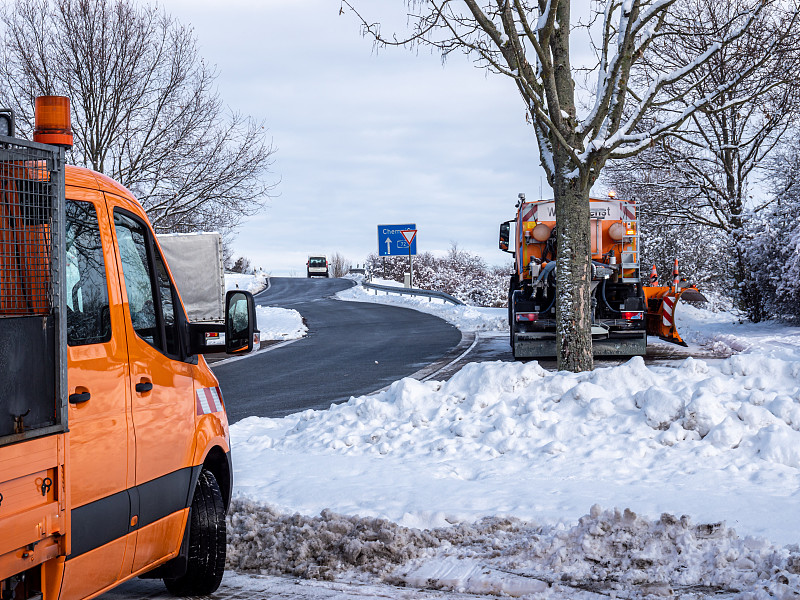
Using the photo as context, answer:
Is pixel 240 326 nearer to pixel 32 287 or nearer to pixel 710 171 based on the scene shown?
pixel 32 287

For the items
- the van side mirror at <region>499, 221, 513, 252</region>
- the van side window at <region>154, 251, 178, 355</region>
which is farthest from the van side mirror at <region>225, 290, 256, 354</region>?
the van side mirror at <region>499, 221, 513, 252</region>

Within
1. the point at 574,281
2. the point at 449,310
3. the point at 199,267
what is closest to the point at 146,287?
the point at 574,281

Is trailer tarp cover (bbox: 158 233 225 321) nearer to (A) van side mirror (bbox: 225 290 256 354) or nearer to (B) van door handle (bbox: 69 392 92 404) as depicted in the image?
(A) van side mirror (bbox: 225 290 256 354)

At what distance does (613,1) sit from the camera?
10.5 metres

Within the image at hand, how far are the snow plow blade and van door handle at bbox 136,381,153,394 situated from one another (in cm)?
1521

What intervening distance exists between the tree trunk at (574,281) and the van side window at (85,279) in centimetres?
781

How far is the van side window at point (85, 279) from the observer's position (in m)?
3.35

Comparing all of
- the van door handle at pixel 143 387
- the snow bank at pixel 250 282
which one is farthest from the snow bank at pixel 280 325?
the snow bank at pixel 250 282

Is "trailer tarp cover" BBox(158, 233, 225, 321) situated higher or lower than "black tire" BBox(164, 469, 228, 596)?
higher

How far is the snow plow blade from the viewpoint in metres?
17.7

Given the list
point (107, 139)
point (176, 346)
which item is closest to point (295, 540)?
point (176, 346)

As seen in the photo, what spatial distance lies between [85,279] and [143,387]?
55 cm

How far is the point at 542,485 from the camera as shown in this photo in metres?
6.13

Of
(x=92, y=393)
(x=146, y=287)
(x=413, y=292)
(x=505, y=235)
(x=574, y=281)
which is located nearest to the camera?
(x=92, y=393)
